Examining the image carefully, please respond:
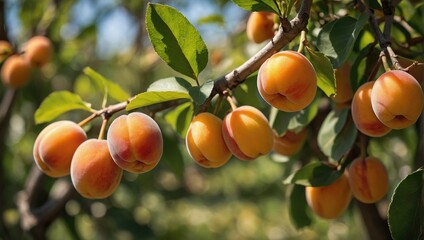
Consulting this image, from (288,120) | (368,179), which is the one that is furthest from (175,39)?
(368,179)

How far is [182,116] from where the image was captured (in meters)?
0.97

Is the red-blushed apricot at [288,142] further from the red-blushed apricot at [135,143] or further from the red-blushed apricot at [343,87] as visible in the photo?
the red-blushed apricot at [135,143]

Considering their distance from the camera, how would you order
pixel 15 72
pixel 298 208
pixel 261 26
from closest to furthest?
pixel 261 26 < pixel 298 208 < pixel 15 72

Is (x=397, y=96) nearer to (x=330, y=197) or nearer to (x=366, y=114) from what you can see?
(x=366, y=114)

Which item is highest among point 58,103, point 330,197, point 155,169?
point 58,103

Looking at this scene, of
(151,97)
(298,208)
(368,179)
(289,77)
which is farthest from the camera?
(298,208)

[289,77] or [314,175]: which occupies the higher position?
[289,77]

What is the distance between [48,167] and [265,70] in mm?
380

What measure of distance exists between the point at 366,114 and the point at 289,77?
149 millimetres

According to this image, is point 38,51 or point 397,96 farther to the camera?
point 38,51

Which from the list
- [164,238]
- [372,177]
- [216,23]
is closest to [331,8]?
[372,177]

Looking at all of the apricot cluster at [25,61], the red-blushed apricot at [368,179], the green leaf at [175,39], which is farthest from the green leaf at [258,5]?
the apricot cluster at [25,61]

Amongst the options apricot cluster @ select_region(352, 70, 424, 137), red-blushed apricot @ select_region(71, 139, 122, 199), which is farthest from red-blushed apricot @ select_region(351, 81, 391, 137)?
red-blushed apricot @ select_region(71, 139, 122, 199)

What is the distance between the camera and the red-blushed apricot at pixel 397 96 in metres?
0.71
